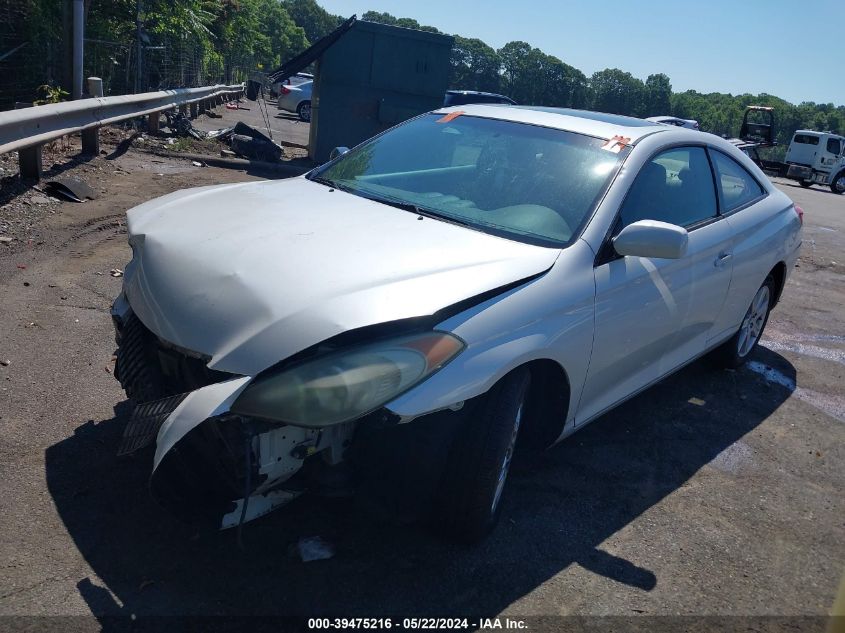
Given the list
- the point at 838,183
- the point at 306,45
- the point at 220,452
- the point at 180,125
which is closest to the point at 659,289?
the point at 220,452

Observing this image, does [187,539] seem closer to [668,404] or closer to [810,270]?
[668,404]

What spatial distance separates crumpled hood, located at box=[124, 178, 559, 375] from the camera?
2562mm

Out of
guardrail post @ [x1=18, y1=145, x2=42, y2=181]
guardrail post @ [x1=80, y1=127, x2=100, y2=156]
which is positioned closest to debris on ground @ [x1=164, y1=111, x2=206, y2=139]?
guardrail post @ [x1=80, y1=127, x2=100, y2=156]

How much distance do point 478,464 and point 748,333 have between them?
135 inches

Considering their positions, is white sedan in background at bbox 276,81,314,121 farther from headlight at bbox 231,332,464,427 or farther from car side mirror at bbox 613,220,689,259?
headlight at bbox 231,332,464,427

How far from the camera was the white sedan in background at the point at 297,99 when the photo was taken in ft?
94.6

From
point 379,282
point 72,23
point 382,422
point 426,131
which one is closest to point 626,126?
point 426,131

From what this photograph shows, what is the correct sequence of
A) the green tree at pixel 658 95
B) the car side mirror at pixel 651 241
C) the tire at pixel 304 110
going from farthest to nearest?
the green tree at pixel 658 95 → the tire at pixel 304 110 → the car side mirror at pixel 651 241

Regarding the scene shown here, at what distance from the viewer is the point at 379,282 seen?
9.07 ft

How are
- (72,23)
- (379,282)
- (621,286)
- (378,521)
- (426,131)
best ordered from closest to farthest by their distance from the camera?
(379,282) < (378,521) < (621,286) < (426,131) < (72,23)

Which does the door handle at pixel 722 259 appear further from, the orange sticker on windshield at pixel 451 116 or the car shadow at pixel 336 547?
the orange sticker on windshield at pixel 451 116

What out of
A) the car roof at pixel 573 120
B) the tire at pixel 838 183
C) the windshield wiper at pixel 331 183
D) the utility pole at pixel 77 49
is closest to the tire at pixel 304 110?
the utility pole at pixel 77 49

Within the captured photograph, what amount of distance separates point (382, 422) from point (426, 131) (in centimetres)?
246

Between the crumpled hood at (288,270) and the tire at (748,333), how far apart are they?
2618 millimetres
